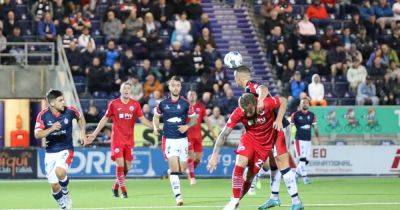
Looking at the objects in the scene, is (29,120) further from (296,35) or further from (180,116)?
(180,116)

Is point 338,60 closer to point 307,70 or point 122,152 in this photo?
point 307,70

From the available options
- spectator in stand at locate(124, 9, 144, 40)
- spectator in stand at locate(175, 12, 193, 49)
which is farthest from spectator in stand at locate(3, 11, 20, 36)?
spectator in stand at locate(175, 12, 193, 49)

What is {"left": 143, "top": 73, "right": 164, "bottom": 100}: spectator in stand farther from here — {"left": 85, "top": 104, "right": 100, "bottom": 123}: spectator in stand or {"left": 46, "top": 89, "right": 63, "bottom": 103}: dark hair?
{"left": 46, "top": 89, "right": 63, "bottom": 103}: dark hair

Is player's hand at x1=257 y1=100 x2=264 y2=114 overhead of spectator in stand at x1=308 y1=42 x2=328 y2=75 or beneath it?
overhead

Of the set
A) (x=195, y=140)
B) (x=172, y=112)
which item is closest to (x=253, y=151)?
(x=172, y=112)

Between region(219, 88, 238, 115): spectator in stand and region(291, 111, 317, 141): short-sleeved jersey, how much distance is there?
420 centimetres

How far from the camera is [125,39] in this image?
34125 millimetres

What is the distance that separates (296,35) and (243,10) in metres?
2.94

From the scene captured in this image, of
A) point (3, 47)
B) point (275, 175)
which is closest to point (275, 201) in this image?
point (275, 175)

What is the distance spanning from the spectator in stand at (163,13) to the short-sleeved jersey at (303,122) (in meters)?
8.46

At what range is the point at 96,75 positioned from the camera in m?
32.4

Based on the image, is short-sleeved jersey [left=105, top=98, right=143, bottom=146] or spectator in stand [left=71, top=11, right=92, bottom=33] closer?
short-sleeved jersey [left=105, top=98, right=143, bottom=146]

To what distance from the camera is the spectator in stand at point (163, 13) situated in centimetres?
3522

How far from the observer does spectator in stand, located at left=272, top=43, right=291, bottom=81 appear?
34844mm
